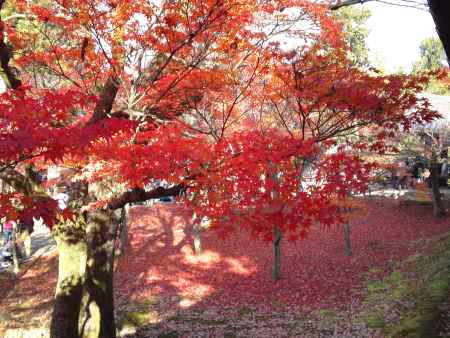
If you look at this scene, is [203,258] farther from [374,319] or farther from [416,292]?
[416,292]

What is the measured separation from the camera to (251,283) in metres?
16.0

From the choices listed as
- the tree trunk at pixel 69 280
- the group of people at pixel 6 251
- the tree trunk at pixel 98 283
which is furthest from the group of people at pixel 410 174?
the group of people at pixel 6 251

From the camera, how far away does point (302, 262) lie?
1770cm

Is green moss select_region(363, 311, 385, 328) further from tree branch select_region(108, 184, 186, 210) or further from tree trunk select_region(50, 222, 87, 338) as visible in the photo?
tree trunk select_region(50, 222, 87, 338)

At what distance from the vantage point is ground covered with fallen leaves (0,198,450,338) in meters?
12.1

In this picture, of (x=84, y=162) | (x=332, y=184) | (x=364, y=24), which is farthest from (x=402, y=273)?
(x=364, y=24)

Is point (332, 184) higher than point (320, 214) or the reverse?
higher

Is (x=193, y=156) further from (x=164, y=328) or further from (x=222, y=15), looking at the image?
(x=164, y=328)

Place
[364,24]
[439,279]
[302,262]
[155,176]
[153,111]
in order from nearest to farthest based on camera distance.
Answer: [155,176], [153,111], [439,279], [302,262], [364,24]

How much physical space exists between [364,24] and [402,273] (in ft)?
78.2

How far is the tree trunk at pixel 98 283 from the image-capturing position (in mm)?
9523

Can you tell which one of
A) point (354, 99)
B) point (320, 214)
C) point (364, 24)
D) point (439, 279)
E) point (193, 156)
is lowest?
point (439, 279)

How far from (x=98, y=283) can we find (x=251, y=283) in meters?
7.79

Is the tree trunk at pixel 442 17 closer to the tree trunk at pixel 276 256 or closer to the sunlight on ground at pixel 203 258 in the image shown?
the tree trunk at pixel 276 256
